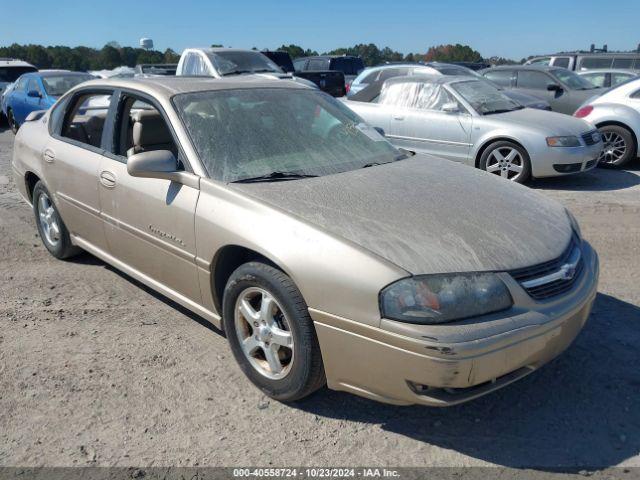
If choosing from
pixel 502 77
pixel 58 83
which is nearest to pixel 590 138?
pixel 502 77

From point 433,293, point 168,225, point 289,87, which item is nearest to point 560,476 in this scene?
point 433,293

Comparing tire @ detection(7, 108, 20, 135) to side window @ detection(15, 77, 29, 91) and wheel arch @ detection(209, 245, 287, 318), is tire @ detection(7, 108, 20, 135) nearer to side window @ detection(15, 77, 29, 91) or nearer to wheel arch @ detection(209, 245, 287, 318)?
side window @ detection(15, 77, 29, 91)

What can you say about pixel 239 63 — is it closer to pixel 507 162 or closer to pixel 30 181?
pixel 507 162

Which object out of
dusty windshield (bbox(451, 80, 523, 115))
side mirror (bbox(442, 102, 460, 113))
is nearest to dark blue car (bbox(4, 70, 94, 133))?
side mirror (bbox(442, 102, 460, 113))

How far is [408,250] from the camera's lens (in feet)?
8.59

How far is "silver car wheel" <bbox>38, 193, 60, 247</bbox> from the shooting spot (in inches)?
193

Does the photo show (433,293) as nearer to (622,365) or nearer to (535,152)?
(622,365)

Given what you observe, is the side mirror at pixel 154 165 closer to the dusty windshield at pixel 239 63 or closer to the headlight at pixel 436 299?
the headlight at pixel 436 299

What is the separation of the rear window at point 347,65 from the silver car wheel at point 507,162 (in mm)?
13801

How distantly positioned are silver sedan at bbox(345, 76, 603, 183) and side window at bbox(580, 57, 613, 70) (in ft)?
29.5

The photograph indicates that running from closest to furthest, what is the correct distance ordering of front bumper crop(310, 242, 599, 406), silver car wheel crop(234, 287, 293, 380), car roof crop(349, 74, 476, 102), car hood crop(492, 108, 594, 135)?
1. front bumper crop(310, 242, 599, 406)
2. silver car wheel crop(234, 287, 293, 380)
3. car hood crop(492, 108, 594, 135)
4. car roof crop(349, 74, 476, 102)

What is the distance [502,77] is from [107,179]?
1066 centimetres

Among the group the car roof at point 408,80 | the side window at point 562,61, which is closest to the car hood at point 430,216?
the car roof at point 408,80

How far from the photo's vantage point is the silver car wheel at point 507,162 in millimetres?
7676
